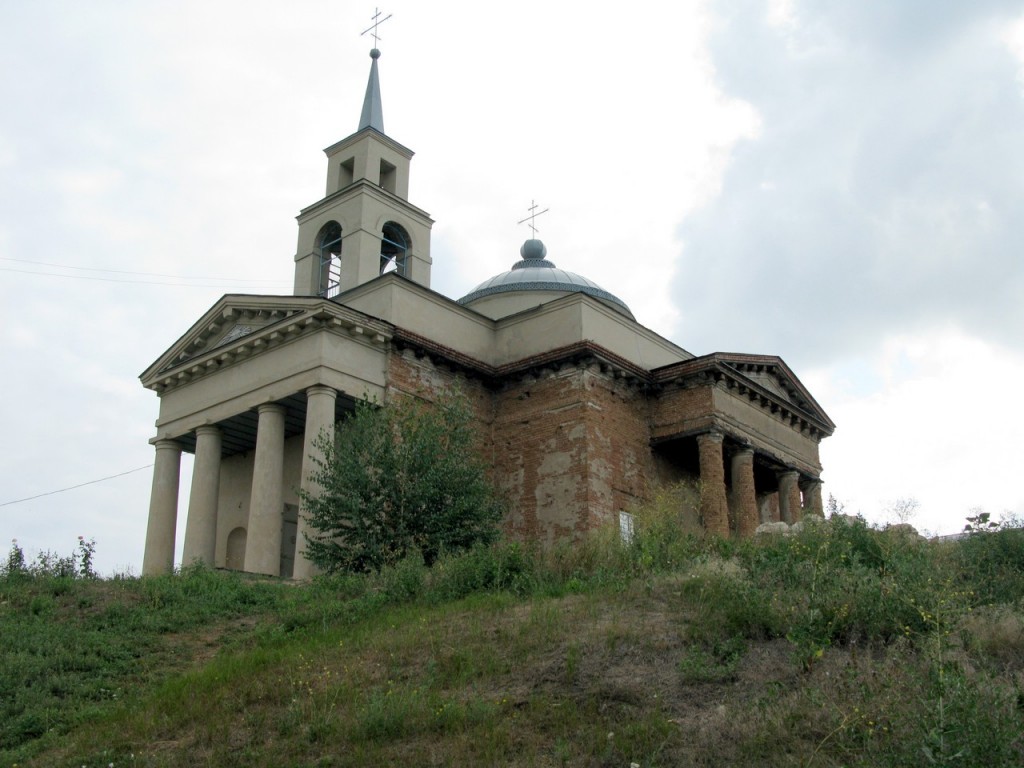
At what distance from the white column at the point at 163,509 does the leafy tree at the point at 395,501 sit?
243 inches

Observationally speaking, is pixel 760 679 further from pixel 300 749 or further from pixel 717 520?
pixel 717 520

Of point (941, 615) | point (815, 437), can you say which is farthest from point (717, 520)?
point (941, 615)

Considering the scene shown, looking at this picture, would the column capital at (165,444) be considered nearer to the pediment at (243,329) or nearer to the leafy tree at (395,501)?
the pediment at (243,329)

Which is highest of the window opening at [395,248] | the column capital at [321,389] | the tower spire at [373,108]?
the tower spire at [373,108]

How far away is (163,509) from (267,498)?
392cm

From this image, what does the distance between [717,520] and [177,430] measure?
457 inches

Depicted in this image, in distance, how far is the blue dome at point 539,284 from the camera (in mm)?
31219

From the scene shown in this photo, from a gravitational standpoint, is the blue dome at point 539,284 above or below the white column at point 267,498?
above

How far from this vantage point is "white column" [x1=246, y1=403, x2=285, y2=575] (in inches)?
864

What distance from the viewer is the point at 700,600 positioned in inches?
458

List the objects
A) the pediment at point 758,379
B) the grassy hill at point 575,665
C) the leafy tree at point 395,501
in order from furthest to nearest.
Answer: the pediment at point 758,379
the leafy tree at point 395,501
the grassy hill at point 575,665

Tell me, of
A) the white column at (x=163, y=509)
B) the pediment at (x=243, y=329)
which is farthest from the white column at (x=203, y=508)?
the pediment at (x=243, y=329)

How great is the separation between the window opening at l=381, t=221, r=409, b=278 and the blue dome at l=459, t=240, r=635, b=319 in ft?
9.73

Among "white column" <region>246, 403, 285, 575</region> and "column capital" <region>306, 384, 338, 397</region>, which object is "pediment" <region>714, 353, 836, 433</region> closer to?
"column capital" <region>306, 384, 338, 397</region>
